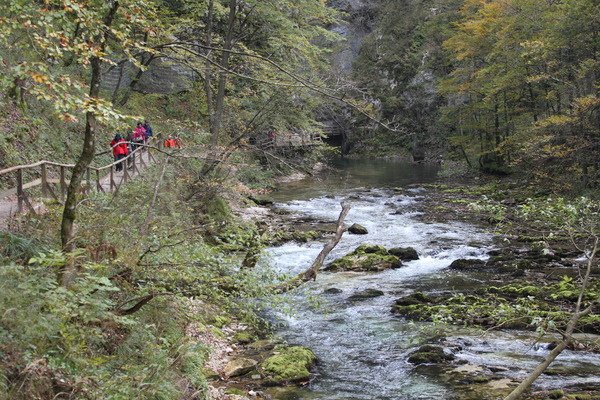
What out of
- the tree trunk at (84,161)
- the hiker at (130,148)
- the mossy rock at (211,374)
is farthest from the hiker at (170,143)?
the tree trunk at (84,161)

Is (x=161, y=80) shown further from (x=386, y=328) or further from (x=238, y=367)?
(x=238, y=367)

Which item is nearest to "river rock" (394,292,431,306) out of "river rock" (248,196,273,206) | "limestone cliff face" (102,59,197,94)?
"river rock" (248,196,273,206)

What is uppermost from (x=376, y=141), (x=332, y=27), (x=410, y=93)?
(x=332, y=27)

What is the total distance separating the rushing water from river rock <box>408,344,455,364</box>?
0.58ft

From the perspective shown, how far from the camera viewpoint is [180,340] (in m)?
8.77

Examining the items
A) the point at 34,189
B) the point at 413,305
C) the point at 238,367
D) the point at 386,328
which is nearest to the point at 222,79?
the point at 34,189

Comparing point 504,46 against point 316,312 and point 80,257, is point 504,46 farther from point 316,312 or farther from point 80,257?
point 80,257

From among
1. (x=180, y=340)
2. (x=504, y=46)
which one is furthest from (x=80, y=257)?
(x=504, y=46)

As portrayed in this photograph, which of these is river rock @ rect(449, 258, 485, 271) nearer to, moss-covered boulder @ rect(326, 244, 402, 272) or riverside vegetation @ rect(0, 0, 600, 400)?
riverside vegetation @ rect(0, 0, 600, 400)

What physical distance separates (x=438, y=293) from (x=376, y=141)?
54.4m

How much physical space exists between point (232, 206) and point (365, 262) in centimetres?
698

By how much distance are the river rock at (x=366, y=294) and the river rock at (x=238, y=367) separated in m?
4.67

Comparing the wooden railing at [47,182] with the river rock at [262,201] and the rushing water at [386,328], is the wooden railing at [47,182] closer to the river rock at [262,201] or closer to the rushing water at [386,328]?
the rushing water at [386,328]

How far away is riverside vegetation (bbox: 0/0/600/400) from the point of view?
266 inches
